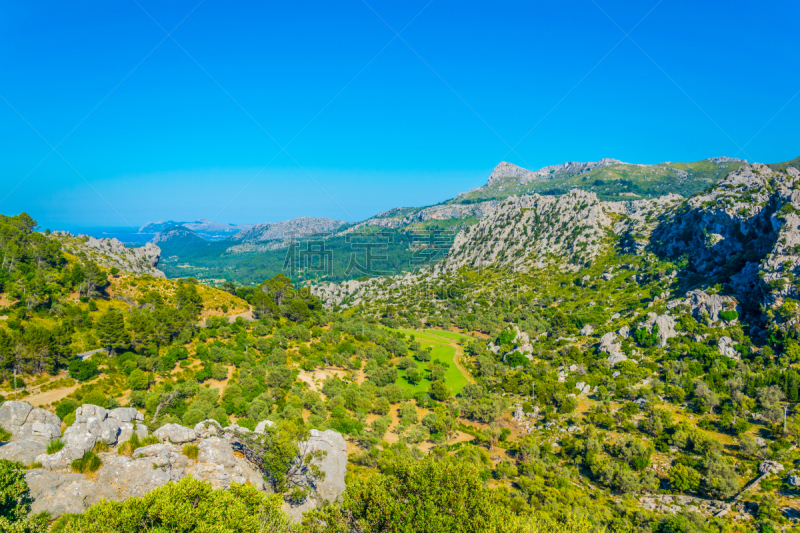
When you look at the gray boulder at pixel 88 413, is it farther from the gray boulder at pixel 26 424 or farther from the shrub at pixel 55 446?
the shrub at pixel 55 446

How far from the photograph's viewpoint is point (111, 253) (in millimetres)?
105250

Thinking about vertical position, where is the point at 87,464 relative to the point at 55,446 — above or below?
below

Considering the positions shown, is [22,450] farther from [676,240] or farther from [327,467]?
[676,240]

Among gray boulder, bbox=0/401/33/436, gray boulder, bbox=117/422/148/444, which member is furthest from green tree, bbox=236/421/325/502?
gray boulder, bbox=0/401/33/436

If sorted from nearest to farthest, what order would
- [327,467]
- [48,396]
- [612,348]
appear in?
[327,467]
[48,396]
[612,348]

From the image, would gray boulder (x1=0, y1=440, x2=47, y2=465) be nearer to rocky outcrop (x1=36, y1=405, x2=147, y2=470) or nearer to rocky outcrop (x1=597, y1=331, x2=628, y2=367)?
rocky outcrop (x1=36, y1=405, x2=147, y2=470)

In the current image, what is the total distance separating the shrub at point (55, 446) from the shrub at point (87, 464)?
66.0 inches

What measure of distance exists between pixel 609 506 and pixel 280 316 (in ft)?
210

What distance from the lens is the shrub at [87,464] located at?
20853mm

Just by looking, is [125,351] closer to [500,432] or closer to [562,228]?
[500,432]

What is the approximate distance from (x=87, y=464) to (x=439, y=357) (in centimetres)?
6273

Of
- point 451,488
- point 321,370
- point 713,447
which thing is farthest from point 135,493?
point 713,447

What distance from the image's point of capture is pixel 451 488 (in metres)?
20.5

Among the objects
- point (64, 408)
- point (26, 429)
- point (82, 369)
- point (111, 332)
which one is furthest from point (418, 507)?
point (111, 332)
